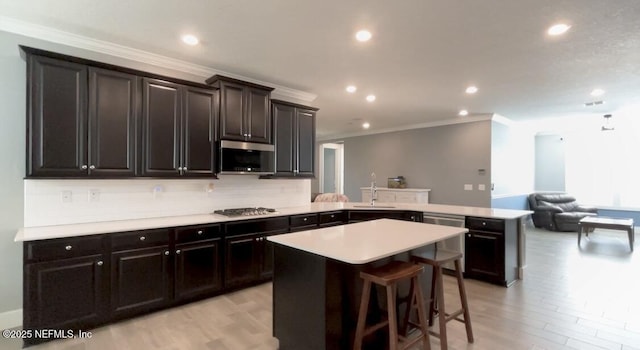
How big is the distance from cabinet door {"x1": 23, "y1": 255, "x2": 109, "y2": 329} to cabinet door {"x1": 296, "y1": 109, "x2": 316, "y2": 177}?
104 inches

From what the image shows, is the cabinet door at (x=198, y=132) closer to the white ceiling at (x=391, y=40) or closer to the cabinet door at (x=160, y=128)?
the cabinet door at (x=160, y=128)

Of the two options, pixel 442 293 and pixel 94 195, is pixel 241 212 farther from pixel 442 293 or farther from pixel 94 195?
pixel 442 293

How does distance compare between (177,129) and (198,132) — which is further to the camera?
(198,132)

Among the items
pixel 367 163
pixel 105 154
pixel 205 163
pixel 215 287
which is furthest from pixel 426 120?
pixel 105 154

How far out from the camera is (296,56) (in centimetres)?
334

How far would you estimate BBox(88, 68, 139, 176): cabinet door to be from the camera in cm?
279

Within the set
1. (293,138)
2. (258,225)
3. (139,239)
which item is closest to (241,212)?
(258,225)

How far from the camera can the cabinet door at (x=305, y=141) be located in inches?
175

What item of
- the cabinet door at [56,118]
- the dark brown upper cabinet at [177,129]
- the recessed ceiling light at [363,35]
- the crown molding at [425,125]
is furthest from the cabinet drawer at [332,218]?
the crown molding at [425,125]

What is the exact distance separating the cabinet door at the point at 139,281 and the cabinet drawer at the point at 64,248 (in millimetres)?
173

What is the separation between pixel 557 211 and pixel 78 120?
9.27 m

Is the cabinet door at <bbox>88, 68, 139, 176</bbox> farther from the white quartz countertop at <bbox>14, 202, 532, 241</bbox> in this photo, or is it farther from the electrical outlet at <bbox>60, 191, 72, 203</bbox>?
the white quartz countertop at <bbox>14, 202, 532, 241</bbox>

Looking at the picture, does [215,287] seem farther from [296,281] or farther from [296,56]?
→ [296,56]

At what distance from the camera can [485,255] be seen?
379 cm
